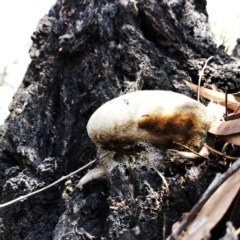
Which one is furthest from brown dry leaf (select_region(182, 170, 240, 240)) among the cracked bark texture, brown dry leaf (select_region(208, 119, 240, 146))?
brown dry leaf (select_region(208, 119, 240, 146))

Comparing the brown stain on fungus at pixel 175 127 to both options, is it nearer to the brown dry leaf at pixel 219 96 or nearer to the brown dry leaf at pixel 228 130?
the brown dry leaf at pixel 228 130

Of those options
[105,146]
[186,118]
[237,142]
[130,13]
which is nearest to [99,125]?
[105,146]

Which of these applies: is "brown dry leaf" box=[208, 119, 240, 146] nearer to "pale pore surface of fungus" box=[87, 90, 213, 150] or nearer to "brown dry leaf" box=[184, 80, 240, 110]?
"pale pore surface of fungus" box=[87, 90, 213, 150]

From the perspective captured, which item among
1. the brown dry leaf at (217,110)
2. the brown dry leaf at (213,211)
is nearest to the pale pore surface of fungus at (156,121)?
the brown dry leaf at (217,110)

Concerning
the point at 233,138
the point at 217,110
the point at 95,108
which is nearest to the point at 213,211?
the point at 233,138

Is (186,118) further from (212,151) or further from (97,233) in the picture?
(97,233)

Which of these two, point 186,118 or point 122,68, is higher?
point 122,68

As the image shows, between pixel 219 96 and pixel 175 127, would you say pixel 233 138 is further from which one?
pixel 219 96
